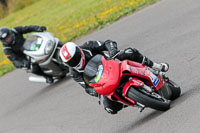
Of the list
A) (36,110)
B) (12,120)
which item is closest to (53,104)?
(36,110)

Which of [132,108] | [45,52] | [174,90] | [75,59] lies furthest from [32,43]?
[174,90]

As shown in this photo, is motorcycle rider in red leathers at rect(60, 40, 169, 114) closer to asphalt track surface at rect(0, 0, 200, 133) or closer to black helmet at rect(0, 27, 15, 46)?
asphalt track surface at rect(0, 0, 200, 133)

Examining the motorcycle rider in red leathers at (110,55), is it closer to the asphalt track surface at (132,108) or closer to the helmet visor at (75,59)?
the helmet visor at (75,59)

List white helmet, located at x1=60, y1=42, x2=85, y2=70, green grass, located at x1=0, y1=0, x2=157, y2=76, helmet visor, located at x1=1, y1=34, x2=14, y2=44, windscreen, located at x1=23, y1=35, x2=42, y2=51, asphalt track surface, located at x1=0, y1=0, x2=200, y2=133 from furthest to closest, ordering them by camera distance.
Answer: green grass, located at x1=0, y1=0, x2=157, y2=76, helmet visor, located at x1=1, y1=34, x2=14, y2=44, windscreen, located at x1=23, y1=35, x2=42, y2=51, white helmet, located at x1=60, y1=42, x2=85, y2=70, asphalt track surface, located at x1=0, y1=0, x2=200, y2=133

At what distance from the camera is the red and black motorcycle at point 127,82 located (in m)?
5.27

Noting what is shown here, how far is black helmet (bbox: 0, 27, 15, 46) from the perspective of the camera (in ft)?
32.3

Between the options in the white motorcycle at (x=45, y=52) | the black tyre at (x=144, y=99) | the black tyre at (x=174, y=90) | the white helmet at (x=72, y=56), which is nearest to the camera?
the black tyre at (x=144, y=99)

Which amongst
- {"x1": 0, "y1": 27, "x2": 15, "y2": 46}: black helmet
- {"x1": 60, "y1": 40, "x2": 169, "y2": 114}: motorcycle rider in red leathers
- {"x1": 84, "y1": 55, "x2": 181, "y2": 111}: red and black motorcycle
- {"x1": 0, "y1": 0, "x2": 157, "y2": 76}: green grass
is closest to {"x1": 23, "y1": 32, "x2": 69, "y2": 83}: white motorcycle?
{"x1": 0, "y1": 27, "x2": 15, "y2": 46}: black helmet

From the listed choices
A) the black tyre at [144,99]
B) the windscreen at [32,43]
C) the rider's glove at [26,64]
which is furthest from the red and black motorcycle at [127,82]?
the rider's glove at [26,64]

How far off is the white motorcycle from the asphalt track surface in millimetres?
414

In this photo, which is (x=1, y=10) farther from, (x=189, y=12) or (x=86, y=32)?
(x=189, y=12)

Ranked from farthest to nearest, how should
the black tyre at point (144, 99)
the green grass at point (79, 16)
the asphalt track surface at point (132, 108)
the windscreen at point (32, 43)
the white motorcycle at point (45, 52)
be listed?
the green grass at point (79, 16) → the windscreen at point (32, 43) → the white motorcycle at point (45, 52) → the asphalt track surface at point (132, 108) → the black tyre at point (144, 99)

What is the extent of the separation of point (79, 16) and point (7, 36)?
7892 millimetres

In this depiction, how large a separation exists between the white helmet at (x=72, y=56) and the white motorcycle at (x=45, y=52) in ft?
12.3
